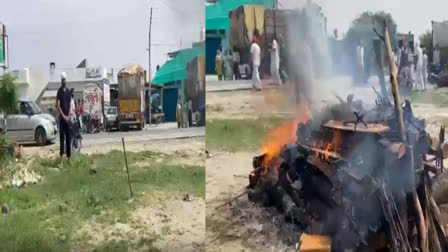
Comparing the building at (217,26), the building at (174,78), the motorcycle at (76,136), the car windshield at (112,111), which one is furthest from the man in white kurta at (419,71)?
the motorcycle at (76,136)

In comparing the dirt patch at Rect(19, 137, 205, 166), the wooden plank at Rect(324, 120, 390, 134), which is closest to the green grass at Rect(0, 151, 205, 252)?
the dirt patch at Rect(19, 137, 205, 166)

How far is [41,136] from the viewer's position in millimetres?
2770

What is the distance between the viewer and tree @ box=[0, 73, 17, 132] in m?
2.77

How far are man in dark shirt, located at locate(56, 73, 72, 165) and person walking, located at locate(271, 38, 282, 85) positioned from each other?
2.81 feet

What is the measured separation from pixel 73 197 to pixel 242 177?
2.37 feet

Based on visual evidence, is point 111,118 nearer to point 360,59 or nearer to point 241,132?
point 241,132

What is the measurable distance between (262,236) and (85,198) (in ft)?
2.54

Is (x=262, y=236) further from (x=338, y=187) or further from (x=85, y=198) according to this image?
(x=85, y=198)

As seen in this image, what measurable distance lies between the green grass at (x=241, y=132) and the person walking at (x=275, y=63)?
18 centimetres

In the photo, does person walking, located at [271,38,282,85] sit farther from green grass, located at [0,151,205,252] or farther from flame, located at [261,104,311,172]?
green grass, located at [0,151,205,252]

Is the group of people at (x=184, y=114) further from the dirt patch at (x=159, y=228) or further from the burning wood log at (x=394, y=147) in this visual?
the burning wood log at (x=394, y=147)

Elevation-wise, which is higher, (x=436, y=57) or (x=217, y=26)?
(x=217, y=26)

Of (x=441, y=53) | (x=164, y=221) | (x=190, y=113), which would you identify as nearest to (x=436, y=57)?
(x=441, y=53)

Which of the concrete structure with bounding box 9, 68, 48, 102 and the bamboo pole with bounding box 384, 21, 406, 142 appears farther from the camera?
the concrete structure with bounding box 9, 68, 48, 102
